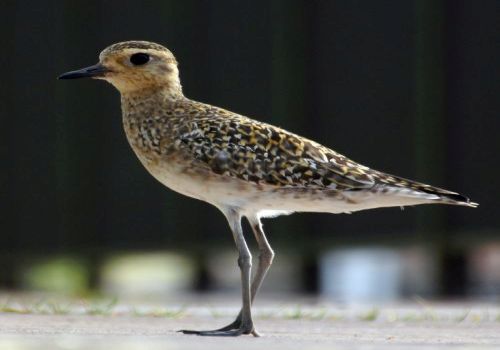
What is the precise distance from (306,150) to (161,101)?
109cm

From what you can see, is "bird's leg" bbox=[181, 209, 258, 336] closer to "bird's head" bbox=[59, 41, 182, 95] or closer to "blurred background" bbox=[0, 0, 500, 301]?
"bird's head" bbox=[59, 41, 182, 95]

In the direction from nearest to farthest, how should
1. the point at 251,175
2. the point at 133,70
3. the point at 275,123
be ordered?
1. the point at 251,175
2. the point at 133,70
3. the point at 275,123

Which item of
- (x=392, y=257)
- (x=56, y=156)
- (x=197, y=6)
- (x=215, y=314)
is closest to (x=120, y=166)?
(x=56, y=156)

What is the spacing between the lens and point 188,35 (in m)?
Answer: 16.1

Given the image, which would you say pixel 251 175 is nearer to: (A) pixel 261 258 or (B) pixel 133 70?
(A) pixel 261 258

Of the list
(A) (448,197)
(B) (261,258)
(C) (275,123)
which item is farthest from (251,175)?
(C) (275,123)

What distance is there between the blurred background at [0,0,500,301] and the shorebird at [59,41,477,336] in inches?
212

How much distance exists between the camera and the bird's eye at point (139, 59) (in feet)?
32.6

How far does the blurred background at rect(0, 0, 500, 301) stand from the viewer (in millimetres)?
15195

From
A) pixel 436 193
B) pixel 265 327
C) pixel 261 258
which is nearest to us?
pixel 436 193

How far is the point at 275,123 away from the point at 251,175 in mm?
6605

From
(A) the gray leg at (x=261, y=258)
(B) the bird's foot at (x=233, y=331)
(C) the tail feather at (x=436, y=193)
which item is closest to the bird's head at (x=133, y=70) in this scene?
(A) the gray leg at (x=261, y=258)

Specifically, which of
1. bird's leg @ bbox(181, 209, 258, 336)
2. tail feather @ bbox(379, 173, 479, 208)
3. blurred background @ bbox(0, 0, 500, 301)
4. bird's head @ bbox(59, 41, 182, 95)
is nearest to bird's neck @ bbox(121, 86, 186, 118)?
bird's head @ bbox(59, 41, 182, 95)

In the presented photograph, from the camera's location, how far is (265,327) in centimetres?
959
